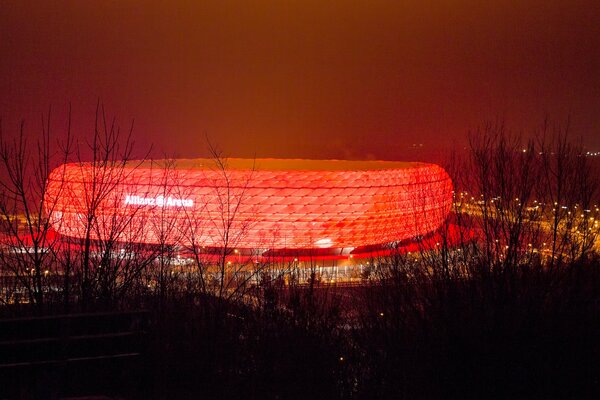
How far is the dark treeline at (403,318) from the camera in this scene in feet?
18.3

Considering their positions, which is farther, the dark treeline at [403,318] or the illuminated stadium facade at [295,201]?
the illuminated stadium facade at [295,201]

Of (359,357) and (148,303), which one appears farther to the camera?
(148,303)

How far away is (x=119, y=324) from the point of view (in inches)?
189

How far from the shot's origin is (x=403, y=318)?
690cm

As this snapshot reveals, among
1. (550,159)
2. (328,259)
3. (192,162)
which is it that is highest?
(192,162)

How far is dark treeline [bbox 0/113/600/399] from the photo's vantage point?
5570mm

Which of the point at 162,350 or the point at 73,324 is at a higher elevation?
the point at 73,324

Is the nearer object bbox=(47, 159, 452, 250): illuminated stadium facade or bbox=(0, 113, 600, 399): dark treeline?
bbox=(0, 113, 600, 399): dark treeline

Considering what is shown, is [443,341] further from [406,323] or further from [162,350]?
[162,350]

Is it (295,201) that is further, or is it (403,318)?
(295,201)

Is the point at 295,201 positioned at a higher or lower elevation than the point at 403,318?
higher

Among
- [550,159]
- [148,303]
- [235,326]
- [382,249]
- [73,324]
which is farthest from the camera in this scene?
[382,249]

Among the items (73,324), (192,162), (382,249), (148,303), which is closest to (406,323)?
(148,303)

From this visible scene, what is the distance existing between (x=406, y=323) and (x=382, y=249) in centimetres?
1901
